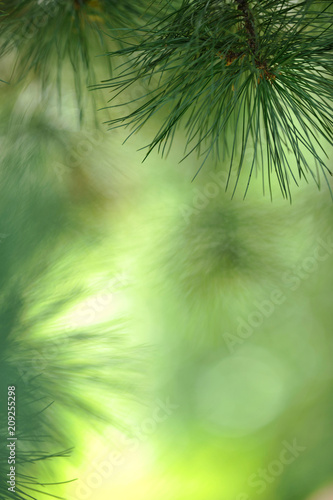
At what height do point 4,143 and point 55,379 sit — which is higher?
point 4,143

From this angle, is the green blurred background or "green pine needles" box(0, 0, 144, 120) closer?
"green pine needles" box(0, 0, 144, 120)

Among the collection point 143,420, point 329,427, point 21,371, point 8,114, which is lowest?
point 329,427

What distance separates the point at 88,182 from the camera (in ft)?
2.43

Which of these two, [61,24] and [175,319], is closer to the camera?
[61,24]

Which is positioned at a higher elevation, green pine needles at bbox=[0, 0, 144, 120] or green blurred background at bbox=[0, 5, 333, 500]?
green pine needles at bbox=[0, 0, 144, 120]

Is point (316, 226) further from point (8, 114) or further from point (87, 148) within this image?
point (8, 114)

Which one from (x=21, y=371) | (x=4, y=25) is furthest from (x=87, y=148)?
(x=21, y=371)

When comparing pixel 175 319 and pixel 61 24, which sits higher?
pixel 61 24

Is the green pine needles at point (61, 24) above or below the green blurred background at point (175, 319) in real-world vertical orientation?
above

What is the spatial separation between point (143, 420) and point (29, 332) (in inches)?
8.8

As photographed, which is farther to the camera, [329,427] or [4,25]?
[329,427]

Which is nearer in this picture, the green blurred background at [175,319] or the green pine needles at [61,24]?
the green pine needles at [61,24]

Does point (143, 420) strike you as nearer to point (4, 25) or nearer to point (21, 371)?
point (21, 371)


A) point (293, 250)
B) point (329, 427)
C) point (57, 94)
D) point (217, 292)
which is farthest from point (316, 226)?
point (57, 94)
